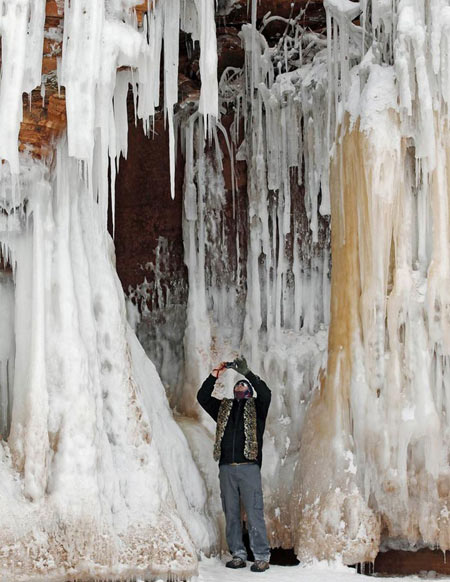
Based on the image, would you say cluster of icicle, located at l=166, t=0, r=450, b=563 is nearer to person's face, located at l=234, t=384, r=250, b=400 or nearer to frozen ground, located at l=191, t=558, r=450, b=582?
frozen ground, located at l=191, t=558, r=450, b=582

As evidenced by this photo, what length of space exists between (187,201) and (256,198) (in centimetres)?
88

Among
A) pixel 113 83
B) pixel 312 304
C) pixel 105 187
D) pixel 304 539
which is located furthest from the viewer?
pixel 312 304

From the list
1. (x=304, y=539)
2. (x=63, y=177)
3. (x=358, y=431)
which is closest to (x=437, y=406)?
(x=358, y=431)

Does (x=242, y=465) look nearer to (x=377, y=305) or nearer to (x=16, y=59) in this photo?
(x=377, y=305)

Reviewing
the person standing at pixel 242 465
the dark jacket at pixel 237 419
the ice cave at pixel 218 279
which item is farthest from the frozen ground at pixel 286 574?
the dark jacket at pixel 237 419

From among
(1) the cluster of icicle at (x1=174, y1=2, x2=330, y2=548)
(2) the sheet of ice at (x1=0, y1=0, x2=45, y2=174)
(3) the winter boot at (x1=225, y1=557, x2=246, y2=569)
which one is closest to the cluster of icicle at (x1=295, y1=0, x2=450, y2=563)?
(3) the winter boot at (x1=225, y1=557, x2=246, y2=569)

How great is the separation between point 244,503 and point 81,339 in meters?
2.01

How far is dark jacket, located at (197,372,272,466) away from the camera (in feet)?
27.8

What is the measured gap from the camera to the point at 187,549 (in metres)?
7.82

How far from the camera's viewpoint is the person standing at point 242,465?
8.25 m

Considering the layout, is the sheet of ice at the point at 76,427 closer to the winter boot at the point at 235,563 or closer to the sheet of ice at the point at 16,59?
the winter boot at the point at 235,563

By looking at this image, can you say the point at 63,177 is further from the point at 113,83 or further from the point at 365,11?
the point at 365,11

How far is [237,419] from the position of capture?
8648 mm

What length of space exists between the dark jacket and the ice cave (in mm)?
568
